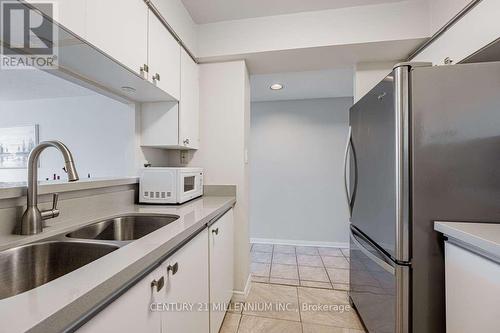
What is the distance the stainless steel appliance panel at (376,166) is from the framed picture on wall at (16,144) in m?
3.98

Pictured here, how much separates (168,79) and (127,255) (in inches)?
50.7

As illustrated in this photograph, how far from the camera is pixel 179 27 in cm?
173

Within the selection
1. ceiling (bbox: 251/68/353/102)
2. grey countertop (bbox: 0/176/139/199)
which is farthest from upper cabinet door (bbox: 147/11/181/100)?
ceiling (bbox: 251/68/353/102)

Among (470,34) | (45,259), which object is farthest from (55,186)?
(470,34)

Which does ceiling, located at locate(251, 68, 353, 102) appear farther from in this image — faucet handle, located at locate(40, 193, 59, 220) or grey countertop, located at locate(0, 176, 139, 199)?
faucet handle, located at locate(40, 193, 59, 220)

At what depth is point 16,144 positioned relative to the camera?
3.17 metres

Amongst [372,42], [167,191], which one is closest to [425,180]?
[372,42]

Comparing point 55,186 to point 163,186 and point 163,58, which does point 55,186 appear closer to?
point 163,186

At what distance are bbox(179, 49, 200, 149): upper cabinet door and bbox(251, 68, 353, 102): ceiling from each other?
39.4 inches

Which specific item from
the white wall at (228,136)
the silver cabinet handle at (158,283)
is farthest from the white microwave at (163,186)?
the silver cabinet handle at (158,283)

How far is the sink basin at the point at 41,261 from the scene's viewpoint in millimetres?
748

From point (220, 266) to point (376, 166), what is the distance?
1219mm

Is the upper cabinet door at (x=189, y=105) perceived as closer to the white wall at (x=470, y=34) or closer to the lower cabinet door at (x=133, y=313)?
the lower cabinet door at (x=133, y=313)

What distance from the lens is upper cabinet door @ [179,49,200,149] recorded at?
1825 mm
